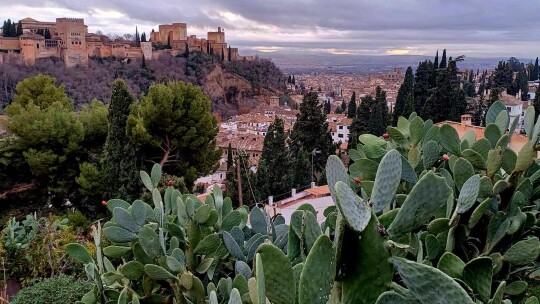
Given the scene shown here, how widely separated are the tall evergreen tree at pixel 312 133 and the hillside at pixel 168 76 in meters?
16.0

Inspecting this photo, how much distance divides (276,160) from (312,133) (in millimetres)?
1952

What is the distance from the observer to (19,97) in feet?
24.0

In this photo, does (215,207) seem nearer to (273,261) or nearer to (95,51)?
(273,261)

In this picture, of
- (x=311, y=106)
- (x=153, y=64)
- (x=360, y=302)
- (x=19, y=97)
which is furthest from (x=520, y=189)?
(x=153, y=64)

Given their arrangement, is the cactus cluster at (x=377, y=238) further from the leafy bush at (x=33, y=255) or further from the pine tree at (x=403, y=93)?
the pine tree at (x=403, y=93)

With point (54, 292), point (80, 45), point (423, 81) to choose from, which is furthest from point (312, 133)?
point (80, 45)

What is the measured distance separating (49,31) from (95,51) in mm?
4113

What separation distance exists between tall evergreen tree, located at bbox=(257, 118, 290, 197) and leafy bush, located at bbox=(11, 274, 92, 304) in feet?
24.1

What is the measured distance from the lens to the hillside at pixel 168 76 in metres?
26.4

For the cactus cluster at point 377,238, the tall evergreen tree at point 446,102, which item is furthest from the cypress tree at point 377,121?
the cactus cluster at point 377,238

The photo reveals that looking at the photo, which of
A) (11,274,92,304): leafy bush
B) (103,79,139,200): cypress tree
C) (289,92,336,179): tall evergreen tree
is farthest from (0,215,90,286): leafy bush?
(289,92,336,179): tall evergreen tree

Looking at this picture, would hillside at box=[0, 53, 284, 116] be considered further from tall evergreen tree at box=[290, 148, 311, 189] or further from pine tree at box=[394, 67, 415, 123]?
tall evergreen tree at box=[290, 148, 311, 189]

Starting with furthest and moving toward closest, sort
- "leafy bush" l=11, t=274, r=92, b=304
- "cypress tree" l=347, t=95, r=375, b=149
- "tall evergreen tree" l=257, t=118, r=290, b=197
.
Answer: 1. "cypress tree" l=347, t=95, r=375, b=149
2. "tall evergreen tree" l=257, t=118, r=290, b=197
3. "leafy bush" l=11, t=274, r=92, b=304

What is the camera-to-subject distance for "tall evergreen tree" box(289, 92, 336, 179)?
38.8ft
